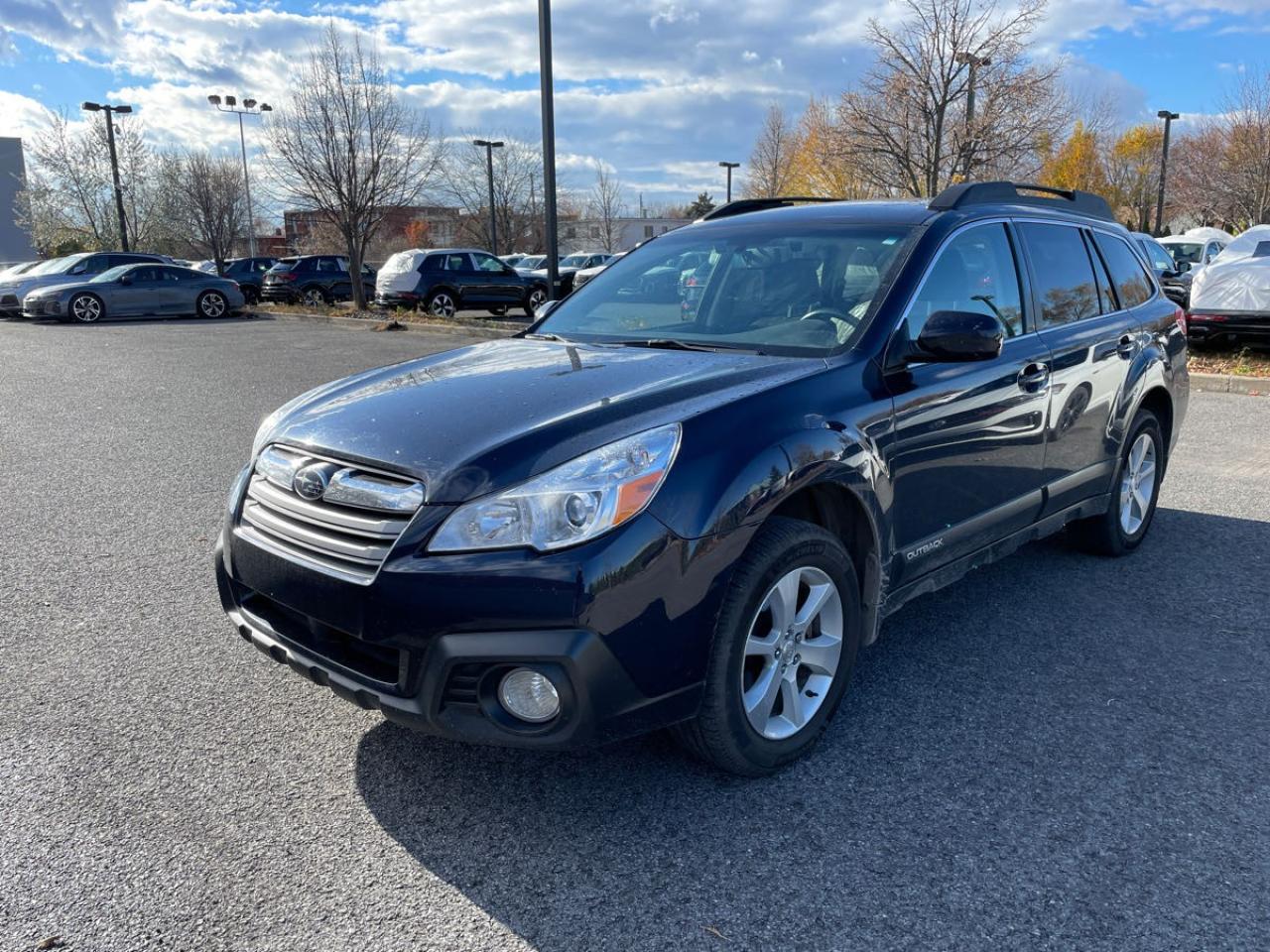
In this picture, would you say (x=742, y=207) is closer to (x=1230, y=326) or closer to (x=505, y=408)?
(x=505, y=408)

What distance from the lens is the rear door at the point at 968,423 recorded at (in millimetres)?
3355

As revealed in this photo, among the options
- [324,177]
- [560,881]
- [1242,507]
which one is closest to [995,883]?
[560,881]

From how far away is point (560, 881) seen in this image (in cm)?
247

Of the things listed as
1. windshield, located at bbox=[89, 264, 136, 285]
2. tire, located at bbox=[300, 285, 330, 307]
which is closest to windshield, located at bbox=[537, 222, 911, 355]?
windshield, located at bbox=[89, 264, 136, 285]

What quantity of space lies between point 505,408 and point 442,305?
20.1 metres

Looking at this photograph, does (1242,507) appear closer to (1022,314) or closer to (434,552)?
(1022,314)

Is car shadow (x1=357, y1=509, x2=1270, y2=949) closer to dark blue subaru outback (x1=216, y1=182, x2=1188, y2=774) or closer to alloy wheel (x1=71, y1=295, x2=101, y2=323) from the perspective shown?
dark blue subaru outback (x1=216, y1=182, x2=1188, y2=774)

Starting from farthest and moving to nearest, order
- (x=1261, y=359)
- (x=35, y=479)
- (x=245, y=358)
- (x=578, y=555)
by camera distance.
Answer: (x=245, y=358) → (x=1261, y=359) → (x=35, y=479) → (x=578, y=555)

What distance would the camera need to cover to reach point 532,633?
2.40 metres

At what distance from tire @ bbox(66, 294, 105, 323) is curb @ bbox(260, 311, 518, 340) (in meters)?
3.84

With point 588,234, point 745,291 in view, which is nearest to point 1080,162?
point 588,234

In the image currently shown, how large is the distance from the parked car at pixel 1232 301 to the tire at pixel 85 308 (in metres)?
22.7

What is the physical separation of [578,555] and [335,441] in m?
0.90

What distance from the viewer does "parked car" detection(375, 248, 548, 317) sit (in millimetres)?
21891
